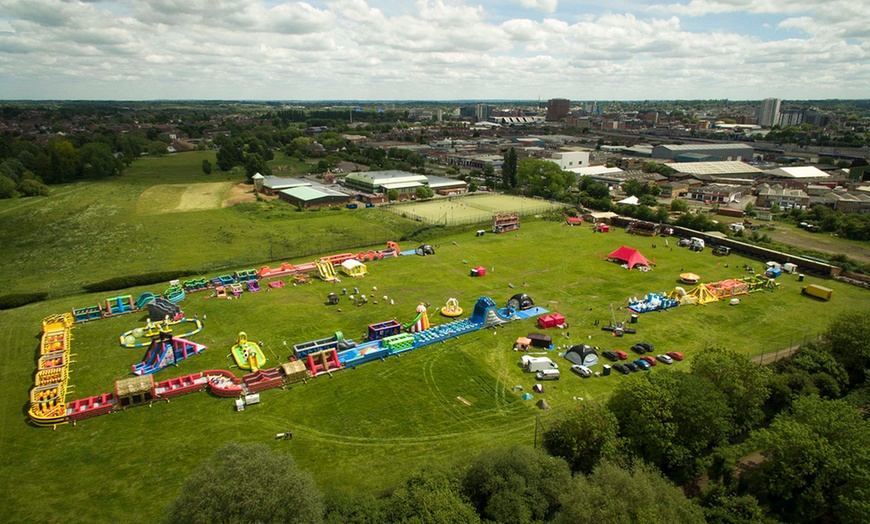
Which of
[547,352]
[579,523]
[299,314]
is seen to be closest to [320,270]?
[299,314]

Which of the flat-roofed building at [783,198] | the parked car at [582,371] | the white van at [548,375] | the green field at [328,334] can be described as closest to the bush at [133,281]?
the green field at [328,334]

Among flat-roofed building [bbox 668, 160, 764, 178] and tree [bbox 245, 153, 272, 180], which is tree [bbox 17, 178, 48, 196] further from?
flat-roofed building [bbox 668, 160, 764, 178]

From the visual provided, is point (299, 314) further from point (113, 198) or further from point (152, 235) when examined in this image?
point (113, 198)

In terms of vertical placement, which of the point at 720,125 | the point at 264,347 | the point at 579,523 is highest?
the point at 720,125

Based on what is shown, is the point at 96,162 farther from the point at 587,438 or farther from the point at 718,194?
the point at 718,194

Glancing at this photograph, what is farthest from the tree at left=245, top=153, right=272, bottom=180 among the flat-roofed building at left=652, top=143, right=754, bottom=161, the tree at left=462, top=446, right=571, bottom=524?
the flat-roofed building at left=652, top=143, right=754, bottom=161
